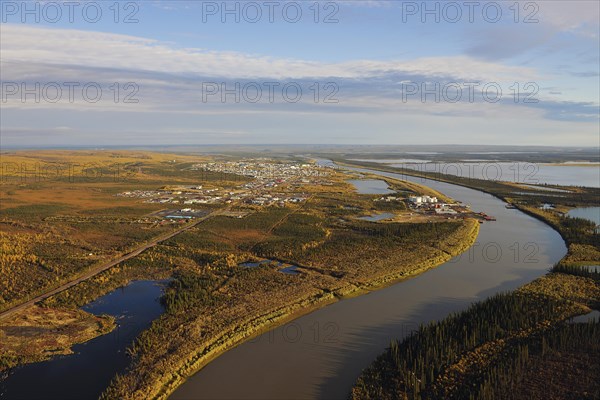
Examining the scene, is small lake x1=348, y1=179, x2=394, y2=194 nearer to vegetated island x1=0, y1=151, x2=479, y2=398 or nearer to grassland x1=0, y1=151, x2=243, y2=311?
vegetated island x1=0, y1=151, x2=479, y2=398

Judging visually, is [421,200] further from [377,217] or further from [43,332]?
[43,332]

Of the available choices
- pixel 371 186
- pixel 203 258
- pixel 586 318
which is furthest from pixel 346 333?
pixel 371 186

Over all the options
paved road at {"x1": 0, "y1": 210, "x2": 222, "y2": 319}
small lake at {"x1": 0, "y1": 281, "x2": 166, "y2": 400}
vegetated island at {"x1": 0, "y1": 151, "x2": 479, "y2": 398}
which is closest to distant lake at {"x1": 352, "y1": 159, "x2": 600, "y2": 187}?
vegetated island at {"x1": 0, "y1": 151, "x2": 479, "y2": 398}

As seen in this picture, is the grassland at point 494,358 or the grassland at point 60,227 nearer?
the grassland at point 494,358

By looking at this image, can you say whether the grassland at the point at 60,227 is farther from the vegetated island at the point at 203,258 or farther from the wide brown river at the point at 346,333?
the wide brown river at the point at 346,333

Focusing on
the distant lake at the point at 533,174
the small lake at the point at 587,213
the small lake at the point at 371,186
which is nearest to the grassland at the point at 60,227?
the small lake at the point at 371,186
